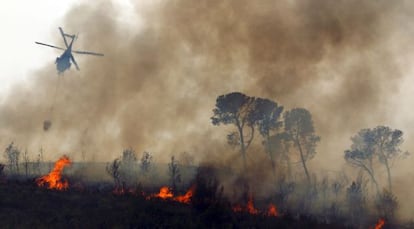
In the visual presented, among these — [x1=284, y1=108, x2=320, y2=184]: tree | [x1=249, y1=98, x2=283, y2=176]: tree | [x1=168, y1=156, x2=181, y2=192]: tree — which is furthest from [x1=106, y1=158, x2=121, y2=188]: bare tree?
[x1=284, y1=108, x2=320, y2=184]: tree

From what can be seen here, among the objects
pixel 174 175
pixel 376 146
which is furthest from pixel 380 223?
pixel 174 175

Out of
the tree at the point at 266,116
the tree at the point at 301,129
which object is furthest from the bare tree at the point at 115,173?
the tree at the point at 301,129

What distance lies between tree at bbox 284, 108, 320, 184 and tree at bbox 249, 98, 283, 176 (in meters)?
1.95

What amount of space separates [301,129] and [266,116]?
7.23 m

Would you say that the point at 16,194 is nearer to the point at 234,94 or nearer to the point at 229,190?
the point at 229,190

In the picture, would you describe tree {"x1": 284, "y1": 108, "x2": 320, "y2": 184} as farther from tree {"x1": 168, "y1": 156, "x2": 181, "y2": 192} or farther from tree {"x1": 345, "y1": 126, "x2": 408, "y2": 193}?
tree {"x1": 168, "y1": 156, "x2": 181, "y2": 192}

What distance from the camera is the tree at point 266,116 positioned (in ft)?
293

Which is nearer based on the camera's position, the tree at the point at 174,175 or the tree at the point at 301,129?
the tree at the point at 174,175

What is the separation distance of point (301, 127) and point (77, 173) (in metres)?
49.9

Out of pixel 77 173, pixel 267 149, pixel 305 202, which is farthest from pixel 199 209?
pixel 77 173

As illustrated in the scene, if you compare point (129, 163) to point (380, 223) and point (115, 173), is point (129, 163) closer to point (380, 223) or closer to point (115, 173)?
point (115, 173)

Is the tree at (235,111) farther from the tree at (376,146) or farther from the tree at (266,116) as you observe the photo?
the tree at (376,146)

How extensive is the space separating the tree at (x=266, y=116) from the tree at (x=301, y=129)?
6.41 feet

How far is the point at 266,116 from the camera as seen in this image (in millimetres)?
90438
